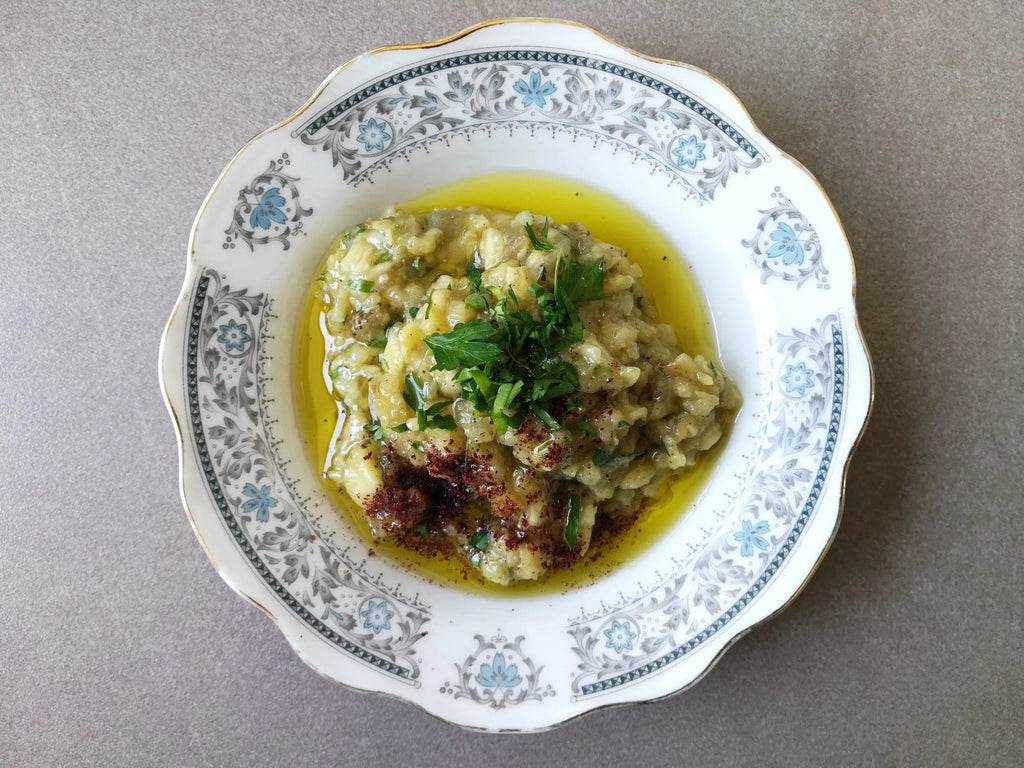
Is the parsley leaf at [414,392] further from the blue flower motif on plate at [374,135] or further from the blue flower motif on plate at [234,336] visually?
the blue flower motif on plate at [374,135]

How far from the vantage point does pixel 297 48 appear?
11.0ft

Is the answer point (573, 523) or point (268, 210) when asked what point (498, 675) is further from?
point (268, 210)

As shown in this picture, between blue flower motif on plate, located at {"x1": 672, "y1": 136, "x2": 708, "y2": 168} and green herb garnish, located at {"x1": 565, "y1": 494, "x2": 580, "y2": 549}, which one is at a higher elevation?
blue flower motif on plate, located at {"x1": 672, "y1": 136, "x2": 708, "y2": 168}

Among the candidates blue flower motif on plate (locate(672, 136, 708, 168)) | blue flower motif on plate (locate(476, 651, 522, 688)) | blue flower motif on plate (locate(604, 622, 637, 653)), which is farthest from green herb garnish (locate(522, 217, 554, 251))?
blue flower motif on plate (locate(476, 651, 522, 688))

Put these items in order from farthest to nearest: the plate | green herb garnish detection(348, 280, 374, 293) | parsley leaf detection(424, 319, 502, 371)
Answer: green herb garnish detection(348, 280, 374, 293), the plate, parsley leaf detection(424, 319, 502, 371)

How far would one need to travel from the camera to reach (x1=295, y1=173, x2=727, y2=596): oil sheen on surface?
3160 millimetres

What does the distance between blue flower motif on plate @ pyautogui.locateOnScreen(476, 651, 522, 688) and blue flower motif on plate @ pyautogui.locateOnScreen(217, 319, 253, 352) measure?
1662 millimetres

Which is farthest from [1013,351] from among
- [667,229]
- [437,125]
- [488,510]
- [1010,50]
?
[437,125]

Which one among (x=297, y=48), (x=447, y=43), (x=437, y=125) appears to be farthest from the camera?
(x=297, y=48)

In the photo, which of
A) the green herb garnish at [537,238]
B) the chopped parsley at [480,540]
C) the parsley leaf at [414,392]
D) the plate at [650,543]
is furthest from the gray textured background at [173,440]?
the parsley leaf at [414,392]

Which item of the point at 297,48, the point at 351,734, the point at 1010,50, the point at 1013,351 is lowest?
the point at 351,734

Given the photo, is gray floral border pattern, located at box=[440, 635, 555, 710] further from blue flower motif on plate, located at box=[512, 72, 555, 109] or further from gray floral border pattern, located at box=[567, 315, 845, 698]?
blue flower motif on plate, located at box=[512, 72, 555, 109]

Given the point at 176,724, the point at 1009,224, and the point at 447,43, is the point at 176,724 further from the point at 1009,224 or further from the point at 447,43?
the point at 1009,224

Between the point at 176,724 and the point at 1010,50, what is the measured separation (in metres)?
4.91
